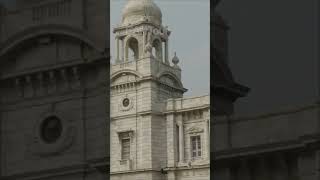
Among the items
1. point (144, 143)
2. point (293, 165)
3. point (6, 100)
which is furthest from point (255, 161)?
point (6, 100)

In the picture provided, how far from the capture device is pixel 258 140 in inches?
384

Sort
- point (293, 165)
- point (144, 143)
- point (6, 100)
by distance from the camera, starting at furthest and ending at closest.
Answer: point (6, 100), point (144, 143), point (293, 165)

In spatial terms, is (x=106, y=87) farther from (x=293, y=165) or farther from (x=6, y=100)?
(x=293, y=165)

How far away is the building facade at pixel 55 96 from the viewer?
447 inches

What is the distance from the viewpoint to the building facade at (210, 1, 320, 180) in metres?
9.61

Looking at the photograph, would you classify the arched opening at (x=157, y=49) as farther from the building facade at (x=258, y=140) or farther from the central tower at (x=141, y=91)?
the building facade at (x=258, y=140)

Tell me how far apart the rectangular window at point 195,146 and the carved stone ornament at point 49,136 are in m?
1.57

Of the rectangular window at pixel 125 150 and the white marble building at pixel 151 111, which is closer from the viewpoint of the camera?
the white marble building at pixel 151 111

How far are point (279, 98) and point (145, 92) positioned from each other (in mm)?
1977

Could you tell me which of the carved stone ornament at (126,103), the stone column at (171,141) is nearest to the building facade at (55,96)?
the carved stone ornament at (126,103)

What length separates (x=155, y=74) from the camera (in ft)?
36.2

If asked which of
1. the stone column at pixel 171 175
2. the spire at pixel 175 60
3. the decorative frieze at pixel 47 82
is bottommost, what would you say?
the stone column at pixel 171 175

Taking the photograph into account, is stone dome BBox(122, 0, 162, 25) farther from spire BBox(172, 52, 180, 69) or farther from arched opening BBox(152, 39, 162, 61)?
spire BBox(172, 52, 180, 69)

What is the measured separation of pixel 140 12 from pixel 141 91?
94cm
